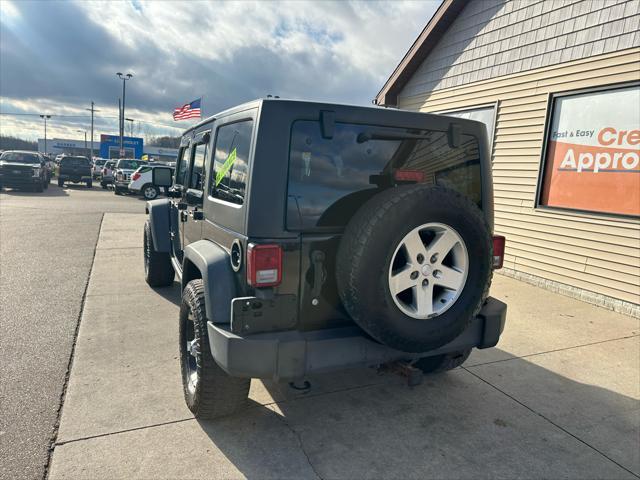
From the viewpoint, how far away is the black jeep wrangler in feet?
7.66

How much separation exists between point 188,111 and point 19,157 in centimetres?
804

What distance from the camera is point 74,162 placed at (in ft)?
79.7

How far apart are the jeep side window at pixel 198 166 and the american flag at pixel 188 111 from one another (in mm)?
16338

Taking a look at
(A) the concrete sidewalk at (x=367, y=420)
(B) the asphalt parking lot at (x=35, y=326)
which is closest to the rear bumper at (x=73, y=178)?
(B) the asphalt parking lot at (x=35, y=326)

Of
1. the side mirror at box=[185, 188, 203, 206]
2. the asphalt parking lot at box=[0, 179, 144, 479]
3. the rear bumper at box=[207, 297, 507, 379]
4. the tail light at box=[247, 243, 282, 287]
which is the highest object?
the side mirror at box=[185, 188, 203, 206]

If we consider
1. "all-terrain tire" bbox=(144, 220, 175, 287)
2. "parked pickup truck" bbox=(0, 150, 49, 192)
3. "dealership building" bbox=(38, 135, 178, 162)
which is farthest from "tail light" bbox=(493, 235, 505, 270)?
"dealership building" bbox=(38, 135, 178, 162)

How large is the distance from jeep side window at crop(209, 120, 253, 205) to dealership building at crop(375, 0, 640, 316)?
525cm

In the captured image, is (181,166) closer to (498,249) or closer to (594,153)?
(498,249)

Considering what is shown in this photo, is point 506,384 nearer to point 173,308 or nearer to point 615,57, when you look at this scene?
point 173,308

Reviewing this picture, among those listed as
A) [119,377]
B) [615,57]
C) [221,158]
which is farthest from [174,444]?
[615,57]

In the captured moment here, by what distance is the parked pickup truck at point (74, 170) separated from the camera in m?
24.1

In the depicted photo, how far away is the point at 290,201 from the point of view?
2426 mm

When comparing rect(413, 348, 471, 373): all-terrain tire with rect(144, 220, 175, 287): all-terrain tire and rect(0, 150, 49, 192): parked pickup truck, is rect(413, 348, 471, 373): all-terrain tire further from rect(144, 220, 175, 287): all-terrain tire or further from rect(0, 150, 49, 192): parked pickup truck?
rect(0, 150, 49, 192): parked pickup truck

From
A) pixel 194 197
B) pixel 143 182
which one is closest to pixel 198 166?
pixel 194 197
